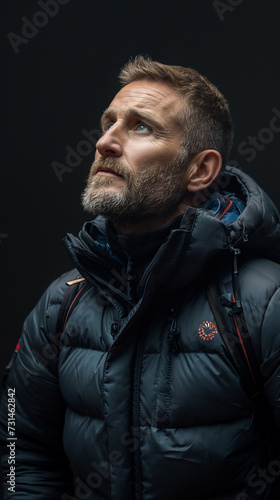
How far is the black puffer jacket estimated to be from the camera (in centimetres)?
139

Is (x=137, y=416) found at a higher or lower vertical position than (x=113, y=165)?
lower

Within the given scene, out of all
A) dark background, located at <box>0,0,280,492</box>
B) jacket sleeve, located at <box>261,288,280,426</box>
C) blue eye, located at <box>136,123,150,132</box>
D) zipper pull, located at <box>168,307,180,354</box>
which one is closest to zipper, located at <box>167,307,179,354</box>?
zipper pull, located at <box>168,307,180,354</box>

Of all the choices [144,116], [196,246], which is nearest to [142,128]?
[144,116]

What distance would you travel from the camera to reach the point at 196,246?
146cm

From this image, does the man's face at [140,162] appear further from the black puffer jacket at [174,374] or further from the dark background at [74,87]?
the dark background at [74,87]

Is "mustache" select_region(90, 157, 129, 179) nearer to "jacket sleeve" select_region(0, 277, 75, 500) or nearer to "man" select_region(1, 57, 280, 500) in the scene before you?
"man" select_region(1, 57, 280, 500)

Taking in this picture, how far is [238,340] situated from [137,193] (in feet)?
1.76

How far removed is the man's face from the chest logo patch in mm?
417

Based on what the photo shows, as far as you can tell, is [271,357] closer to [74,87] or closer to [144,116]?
[144,116]

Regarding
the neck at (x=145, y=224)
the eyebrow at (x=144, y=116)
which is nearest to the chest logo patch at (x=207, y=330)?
the neck at (x=145, y=224)

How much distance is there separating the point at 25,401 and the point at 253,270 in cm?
86

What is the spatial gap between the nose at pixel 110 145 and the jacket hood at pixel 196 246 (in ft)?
0.87

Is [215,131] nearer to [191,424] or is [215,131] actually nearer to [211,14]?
[211,14]

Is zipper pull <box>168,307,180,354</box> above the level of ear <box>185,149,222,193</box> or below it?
below
